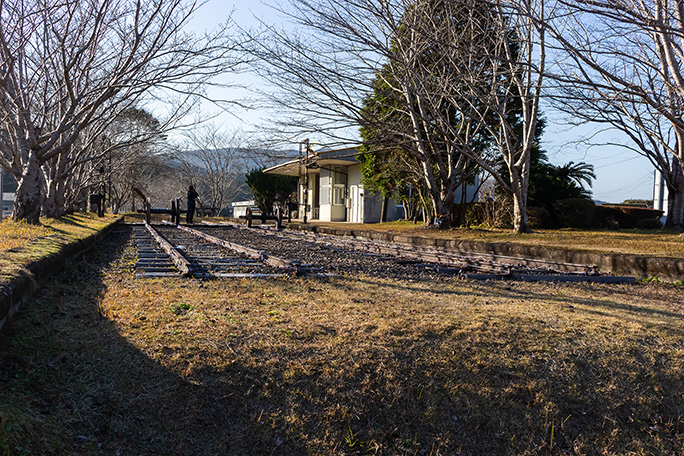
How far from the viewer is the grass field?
279 cm

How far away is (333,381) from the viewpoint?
10.5 feet

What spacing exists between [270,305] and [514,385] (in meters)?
2.23

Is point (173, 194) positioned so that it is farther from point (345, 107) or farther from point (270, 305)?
point (270, 305)

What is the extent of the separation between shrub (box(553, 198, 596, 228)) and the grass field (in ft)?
45.8

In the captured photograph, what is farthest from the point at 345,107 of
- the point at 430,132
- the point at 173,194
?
the point at 173,194

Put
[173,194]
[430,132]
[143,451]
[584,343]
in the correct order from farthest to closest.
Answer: [173,194]
[430,132]
[584,343]
[143,451]

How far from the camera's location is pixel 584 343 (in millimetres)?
3768

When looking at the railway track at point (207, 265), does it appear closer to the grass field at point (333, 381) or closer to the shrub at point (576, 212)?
the grass field at point (333, 381)

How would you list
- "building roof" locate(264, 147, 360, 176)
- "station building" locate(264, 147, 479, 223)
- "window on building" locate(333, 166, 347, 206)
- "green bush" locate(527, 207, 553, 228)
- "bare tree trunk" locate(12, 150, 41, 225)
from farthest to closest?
"window on building" locate(333, 166, 347, 206), "station building" locate(264, 147, 479, 223), "building roof" locate(264, 147, 360, 176), "green bush" locate(527, 207, 553, 228), "bare tree trunk" locate(12, 150, 41, 225)

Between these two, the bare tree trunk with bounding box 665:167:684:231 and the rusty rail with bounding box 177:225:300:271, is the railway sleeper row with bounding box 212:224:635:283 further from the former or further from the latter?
the bare tree trunk with bounding box 665:167:684:231

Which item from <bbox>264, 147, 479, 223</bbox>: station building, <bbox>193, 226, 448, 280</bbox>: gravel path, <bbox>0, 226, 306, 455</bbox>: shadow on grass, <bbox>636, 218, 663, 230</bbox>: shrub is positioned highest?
<bbox>264, 147, 479, 223</bbox>: station building

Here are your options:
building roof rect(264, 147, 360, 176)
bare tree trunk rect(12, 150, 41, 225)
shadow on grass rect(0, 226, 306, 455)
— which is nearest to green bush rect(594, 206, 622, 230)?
building roof rect(264, 147, 360, 176)

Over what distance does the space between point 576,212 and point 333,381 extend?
1617cm

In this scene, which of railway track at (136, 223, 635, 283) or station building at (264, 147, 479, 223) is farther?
station building at (264, 147, 479, 223)
